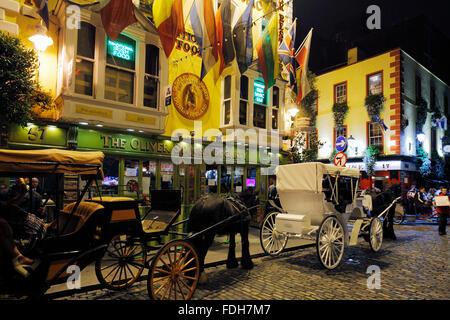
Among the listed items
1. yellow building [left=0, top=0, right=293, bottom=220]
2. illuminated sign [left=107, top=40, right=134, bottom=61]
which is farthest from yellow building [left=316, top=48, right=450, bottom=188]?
illuminated sign [left=107, top=40, right=134, bottom=61]

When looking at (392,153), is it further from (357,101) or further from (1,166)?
(1,166)

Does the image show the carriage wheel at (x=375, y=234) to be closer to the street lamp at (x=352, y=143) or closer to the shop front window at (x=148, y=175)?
the shop front window at (x=148, y=175)

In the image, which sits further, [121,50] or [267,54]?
[267,54]

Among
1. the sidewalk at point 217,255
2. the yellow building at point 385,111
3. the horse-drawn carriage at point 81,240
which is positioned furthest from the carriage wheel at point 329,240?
the yellow building at point 385,111

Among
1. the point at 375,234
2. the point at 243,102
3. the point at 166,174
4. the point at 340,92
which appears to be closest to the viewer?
the point at 375,234

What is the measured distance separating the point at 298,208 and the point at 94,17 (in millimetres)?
8667

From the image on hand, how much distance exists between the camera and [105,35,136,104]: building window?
1015cm

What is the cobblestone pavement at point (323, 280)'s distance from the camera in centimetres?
538

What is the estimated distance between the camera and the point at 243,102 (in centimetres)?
1373

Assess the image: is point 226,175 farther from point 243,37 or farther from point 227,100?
point 243,37

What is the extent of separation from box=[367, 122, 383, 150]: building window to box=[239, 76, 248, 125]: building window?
15266mm

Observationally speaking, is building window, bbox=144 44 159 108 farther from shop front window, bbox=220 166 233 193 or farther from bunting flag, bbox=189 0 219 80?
shop front window, bbox=220 166 233 193

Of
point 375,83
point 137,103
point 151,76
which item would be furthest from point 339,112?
point 137,103

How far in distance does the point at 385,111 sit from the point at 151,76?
2033cm
